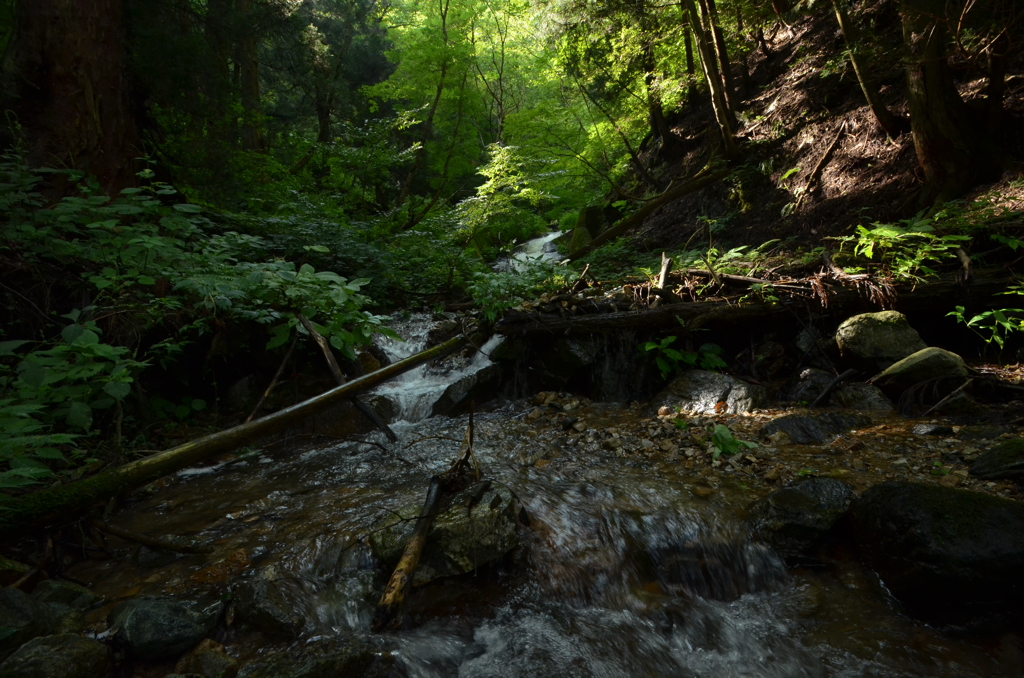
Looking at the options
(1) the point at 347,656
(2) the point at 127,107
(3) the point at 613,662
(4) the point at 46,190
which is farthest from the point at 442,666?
(2) the point at 127,107

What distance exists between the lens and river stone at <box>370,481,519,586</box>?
2.98 m

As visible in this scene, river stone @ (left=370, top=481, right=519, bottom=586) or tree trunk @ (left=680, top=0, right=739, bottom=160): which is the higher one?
tree trunk @ (left=680, top=0, right=739, bottom=160)

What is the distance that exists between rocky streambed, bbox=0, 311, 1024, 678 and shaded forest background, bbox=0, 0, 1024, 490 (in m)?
0.93

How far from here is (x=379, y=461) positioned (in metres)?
4.95

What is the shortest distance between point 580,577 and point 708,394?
334cm

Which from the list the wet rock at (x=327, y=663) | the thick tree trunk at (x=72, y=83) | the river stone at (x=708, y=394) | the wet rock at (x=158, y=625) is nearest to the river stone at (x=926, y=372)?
the river stone at (x=708, y=394)

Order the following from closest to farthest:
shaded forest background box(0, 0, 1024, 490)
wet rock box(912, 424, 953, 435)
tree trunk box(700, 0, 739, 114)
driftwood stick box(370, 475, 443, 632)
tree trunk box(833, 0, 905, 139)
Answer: driftwood stick box(370, 475, 443, 632)
shaded forest background box(0, 0, 1024, 490)
wet rock box(912, 424, 953, 435)
tree trunk box(833, 0, 905, 139)
tree trunk box(700, 0, 739, 114)

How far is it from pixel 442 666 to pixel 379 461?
2.64 meters

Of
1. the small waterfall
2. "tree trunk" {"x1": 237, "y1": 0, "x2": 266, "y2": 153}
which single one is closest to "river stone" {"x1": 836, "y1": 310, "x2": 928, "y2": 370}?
the small waterfall

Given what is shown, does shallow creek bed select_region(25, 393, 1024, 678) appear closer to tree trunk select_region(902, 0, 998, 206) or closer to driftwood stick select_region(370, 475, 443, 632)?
driftwood stick select_region(370, 475, 443, 632)

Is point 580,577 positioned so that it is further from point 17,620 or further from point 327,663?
point 17,620

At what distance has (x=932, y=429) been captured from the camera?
432 cm

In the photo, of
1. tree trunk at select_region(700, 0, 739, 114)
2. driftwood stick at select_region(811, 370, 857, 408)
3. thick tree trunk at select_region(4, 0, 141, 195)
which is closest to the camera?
thick tree trunk at select_region(4, 0, 141, 195)

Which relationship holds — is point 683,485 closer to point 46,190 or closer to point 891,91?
point 46,190
